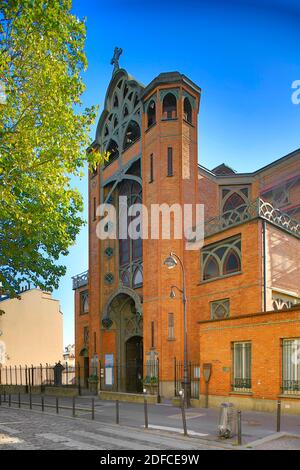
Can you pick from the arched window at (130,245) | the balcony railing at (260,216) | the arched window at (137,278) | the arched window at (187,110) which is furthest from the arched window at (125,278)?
the arched window at (187,110)

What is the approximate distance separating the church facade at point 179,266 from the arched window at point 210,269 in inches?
2.3

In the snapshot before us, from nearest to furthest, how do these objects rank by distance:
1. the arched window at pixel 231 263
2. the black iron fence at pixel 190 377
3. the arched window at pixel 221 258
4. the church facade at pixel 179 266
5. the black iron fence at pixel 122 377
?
1. the church facade at pixel 179 266
2. the black iron fence at pixel 190 377
3. the arched window at pixel 221 258
4. the arched window at pixel 231 263
5. the black iron fence at pixel 122 377

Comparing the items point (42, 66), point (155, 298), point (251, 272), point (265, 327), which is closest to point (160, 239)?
point (155, 298)

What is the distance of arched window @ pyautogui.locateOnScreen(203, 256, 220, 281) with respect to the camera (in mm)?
24631

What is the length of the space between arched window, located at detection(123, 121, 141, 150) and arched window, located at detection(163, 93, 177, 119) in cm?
373

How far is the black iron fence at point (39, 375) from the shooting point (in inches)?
1365

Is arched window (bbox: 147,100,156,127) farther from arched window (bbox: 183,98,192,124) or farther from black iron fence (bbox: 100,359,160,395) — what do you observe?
black iron fence (bbox: 100,359,160,395)

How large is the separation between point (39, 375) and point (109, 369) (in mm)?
15075

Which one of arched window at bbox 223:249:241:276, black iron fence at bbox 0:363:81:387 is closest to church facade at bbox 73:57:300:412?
arched window at bbox 223:249:241:276

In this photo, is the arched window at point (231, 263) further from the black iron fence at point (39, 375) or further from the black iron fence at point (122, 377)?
the black iron fence at point (39, 375)

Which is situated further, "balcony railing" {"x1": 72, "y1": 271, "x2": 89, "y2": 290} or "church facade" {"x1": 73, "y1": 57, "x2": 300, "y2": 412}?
"balcony railing" {"x1": 72, "y1": 271, "x2": 89, "y2": 290}

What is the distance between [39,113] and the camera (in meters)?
13.9

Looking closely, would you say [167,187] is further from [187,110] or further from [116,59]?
[116,59]

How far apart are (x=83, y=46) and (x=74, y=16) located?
0.96m
